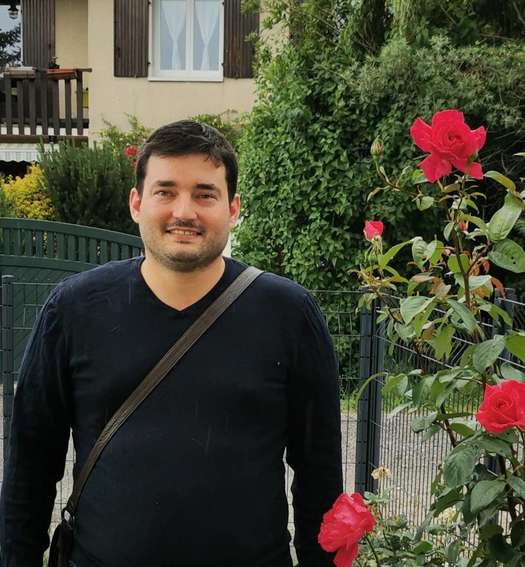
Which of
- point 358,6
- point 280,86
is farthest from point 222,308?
point 358,6

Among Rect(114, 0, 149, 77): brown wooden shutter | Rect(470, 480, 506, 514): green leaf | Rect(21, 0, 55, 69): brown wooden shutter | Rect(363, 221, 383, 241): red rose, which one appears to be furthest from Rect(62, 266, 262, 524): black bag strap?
Rect(21, 0, 55, 69): brown wooden shutter

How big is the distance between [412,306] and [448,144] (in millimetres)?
404

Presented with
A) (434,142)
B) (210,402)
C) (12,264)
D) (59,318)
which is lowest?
(12,264)

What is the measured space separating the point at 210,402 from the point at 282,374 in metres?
0.19

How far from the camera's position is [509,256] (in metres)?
1.90

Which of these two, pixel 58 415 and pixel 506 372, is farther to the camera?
pixel 506 372

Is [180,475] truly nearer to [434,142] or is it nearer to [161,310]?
[161,310]

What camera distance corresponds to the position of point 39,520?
80.3 inches

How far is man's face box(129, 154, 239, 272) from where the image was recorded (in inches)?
72.9

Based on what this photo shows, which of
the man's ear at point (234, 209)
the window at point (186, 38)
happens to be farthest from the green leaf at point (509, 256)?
the window at point (186, 38)

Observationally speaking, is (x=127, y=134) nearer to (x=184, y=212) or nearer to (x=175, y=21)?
(x=175, y=21)

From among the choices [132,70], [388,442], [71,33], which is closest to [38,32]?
[71,33]

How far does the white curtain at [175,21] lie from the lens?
15.1 metres

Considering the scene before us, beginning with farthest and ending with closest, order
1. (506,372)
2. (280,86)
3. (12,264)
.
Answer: (280,86), (12,264), (506,372)
